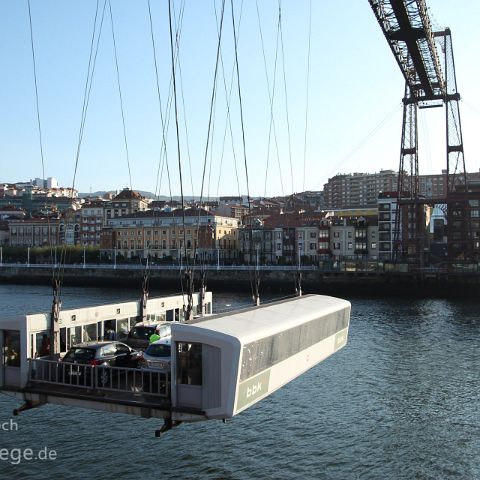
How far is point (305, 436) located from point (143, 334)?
4.89 m

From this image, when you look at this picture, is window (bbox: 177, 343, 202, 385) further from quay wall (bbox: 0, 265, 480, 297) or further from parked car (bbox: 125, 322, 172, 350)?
quay wall (bbox: 0, 265, 480, 297)

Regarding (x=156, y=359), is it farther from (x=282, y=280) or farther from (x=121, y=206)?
(x=121, y=206)

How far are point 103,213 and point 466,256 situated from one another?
7096 cm

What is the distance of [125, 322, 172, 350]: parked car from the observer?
1494cm

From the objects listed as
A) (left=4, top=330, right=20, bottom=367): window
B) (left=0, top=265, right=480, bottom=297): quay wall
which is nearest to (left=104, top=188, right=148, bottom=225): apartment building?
(left=0, top=265, right=480, bottom=297): quay wall

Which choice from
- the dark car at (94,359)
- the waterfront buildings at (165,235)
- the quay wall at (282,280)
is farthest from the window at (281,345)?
the waterfront buildings at (165,235)

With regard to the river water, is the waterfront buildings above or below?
above

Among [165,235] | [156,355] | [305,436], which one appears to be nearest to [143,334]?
[156,355]

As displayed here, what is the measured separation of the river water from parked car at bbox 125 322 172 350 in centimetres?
241

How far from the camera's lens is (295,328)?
1091 cm

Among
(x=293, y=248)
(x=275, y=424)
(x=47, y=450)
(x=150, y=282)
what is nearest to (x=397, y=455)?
(x=275, y=424)

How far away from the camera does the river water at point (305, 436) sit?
13727 mm

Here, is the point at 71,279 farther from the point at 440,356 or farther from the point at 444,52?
the point at 440,356

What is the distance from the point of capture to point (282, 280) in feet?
219
